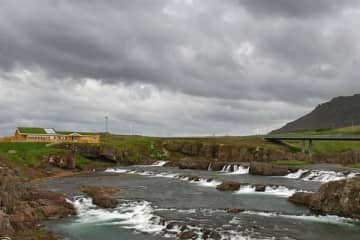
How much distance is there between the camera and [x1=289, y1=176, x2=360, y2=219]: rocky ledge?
42875 mm

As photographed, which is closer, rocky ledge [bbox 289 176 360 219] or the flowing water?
the flowing water

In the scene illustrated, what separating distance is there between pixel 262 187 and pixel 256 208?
52.4 feet

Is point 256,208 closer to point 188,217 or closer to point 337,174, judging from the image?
point 188,217

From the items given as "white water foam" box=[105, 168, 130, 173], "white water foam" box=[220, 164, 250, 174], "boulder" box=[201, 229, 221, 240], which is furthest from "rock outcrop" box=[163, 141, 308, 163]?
"boulder" box=[201, 229, 221, 240]

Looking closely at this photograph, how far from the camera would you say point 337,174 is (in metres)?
77.1

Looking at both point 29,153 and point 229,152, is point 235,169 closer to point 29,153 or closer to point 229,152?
point 229,152

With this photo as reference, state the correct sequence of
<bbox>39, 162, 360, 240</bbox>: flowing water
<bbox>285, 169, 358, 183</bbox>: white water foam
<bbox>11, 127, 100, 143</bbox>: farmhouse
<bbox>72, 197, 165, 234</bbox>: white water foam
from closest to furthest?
<bbox>39, 162, 360, 240</bbox>: flowing water
<bbox>72, 197, 165, 234</bbox>: white water foam
<bbox>285, 169, 358, 183</bbox>: white water foam
<bbox>11, 127, 100, 143</bbox>: farmhouse

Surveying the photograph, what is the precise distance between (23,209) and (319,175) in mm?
61516

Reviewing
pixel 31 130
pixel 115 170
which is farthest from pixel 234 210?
pixel 31 130

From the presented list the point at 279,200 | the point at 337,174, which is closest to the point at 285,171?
the point at 337,174

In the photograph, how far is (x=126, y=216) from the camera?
1747 inches

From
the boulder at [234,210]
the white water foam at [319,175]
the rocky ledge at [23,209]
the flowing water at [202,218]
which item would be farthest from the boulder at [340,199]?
the rocky ledge at [23,209]

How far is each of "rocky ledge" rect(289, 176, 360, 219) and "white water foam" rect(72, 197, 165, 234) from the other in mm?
20929

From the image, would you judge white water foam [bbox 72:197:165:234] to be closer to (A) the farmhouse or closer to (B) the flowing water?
(B) the flowing water
